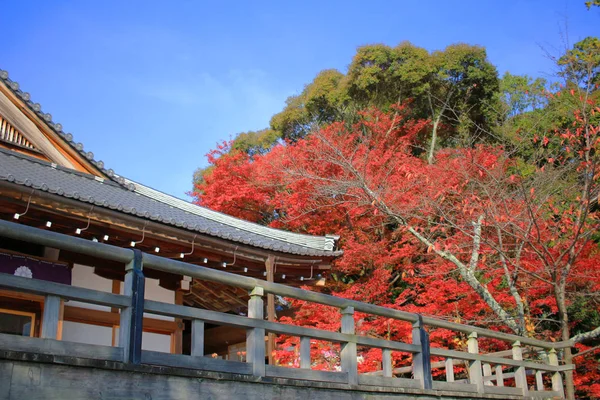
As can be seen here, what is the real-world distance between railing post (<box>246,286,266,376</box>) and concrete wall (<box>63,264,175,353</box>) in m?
4.63

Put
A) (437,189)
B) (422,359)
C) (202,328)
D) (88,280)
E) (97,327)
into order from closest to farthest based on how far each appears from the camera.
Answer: (202,328) < (422,359) < (97,327) < (88,280) < (437,189)

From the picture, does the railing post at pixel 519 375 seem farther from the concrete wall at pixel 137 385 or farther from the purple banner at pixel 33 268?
the purple banner at pixel 33 268

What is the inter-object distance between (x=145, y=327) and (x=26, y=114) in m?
4.97

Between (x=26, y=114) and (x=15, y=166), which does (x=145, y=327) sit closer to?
(x=15, y=166)

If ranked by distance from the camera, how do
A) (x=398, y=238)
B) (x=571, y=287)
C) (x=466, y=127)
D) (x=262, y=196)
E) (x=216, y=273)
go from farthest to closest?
(x=466, y=127), (x=262, y=196), (x=398, y=238), (x=571, y=287), (x=216, y=273)

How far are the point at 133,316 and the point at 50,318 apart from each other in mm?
663

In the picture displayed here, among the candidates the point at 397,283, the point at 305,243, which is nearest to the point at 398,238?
the point at 397,283

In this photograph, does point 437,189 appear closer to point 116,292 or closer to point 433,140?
point 433,140

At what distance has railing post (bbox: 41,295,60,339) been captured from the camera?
4402mm

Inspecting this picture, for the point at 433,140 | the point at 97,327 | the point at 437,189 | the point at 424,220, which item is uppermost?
the point at 433,140

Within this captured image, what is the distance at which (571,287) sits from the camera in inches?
598

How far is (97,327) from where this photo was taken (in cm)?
980

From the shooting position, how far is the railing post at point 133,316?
4.77m

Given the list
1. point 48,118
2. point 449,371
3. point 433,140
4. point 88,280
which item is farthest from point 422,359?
point 433,140
